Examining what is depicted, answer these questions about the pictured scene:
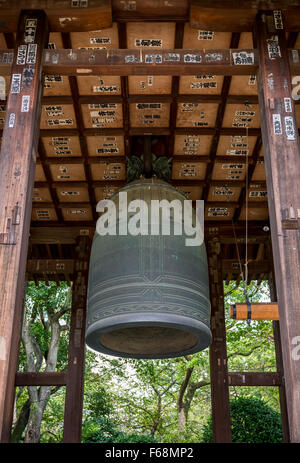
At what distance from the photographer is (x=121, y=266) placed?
4.23 meters

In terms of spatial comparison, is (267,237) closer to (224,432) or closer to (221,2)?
(224,432)

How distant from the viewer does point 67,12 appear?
4.52 meters

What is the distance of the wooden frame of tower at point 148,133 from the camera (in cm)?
371

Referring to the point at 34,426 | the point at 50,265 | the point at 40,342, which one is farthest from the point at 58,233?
the point at 40,342

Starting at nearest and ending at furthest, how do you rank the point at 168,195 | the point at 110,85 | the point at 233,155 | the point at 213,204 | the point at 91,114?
the point at 168,195, the point at 110,85, the point at 91,114, the point at 233,155, the point at 213,204

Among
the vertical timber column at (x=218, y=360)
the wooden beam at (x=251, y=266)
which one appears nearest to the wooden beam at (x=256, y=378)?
the vertical timber column at (x=218, y=360)

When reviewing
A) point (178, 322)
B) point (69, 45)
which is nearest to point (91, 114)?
point (69, 45)

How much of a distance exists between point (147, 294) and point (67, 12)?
107 inches

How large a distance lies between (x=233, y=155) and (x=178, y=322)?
11.2 feet

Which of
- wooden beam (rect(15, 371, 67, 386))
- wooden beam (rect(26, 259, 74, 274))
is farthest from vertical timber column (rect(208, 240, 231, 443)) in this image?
wooden beam (rect(26, 259, 74, 274))

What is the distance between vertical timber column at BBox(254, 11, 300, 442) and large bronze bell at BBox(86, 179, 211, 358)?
83 centimetres

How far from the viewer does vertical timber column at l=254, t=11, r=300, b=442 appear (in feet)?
11.0

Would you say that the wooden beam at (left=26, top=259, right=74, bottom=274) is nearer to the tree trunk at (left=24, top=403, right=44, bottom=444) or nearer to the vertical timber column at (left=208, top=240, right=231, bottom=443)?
the vertical timber column at (left=208, top=240, right=231, bottom=443)

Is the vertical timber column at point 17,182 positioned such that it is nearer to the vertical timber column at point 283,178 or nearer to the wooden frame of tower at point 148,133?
the wooden frame of tower at point 148,133
